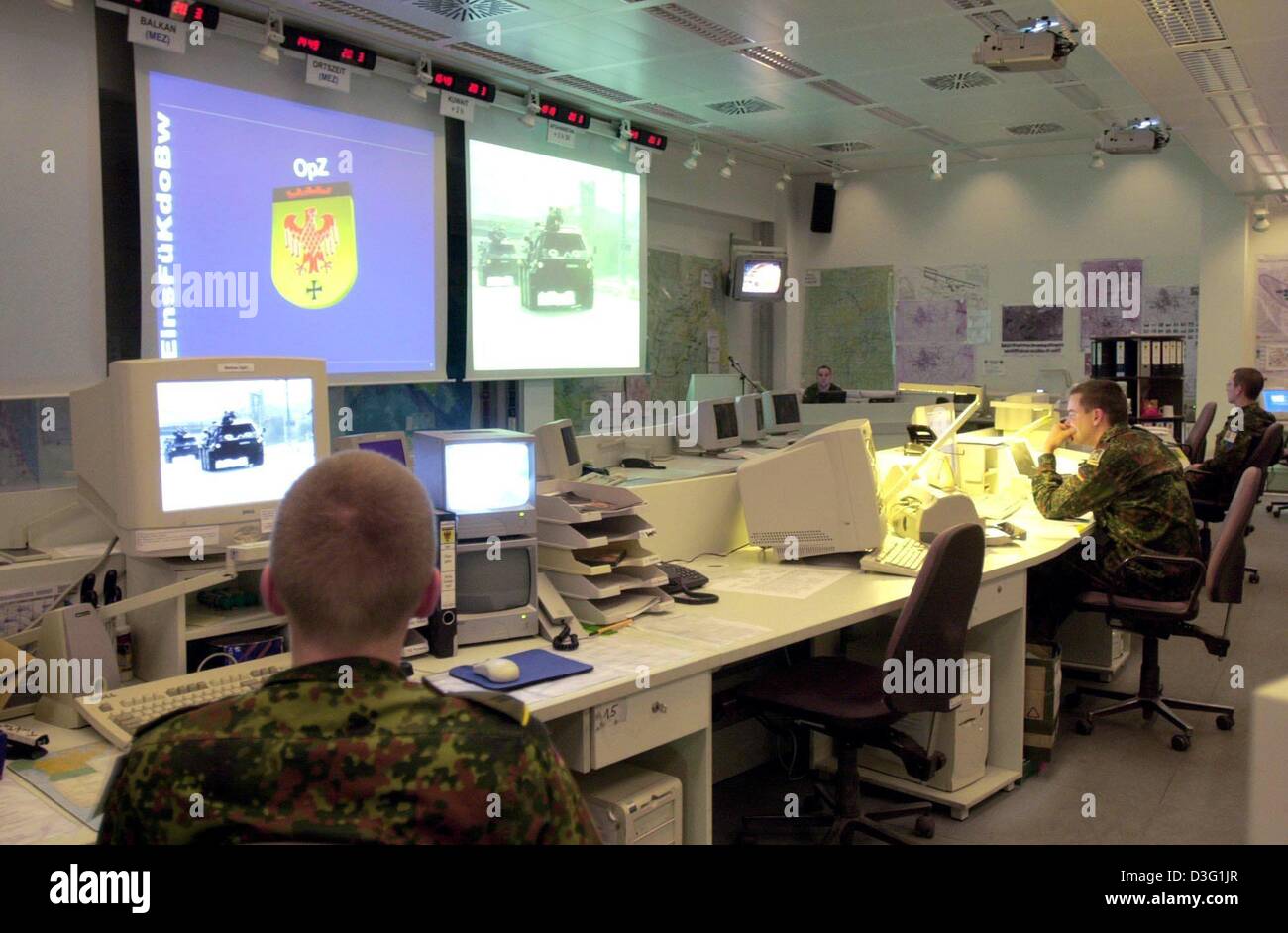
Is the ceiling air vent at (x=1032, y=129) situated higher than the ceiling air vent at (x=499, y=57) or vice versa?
the ceiling air vent at (x=1032, y=129)

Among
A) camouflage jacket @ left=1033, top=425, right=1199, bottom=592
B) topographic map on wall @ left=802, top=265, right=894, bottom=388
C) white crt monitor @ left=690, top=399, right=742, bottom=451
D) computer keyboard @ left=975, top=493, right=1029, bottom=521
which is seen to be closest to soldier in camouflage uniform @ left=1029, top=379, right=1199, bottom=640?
camouflage jacket @ left=1033, top=425, right=1199, bottom=592

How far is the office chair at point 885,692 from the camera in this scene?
274cm

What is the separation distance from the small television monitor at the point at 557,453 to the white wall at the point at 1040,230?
4848 millimetres

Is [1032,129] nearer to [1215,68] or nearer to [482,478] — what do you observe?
[1215,68]

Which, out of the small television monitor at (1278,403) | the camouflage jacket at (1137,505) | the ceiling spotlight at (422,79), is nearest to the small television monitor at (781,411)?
the ceiling spotlight at (422,79)

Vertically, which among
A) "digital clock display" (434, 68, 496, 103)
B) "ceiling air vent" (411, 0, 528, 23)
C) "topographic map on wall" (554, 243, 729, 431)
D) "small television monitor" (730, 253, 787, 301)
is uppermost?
"ceiling air vent" (411, 0, 528, 23)

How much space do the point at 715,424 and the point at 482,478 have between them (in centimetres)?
437

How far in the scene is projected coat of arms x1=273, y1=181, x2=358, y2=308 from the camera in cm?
530

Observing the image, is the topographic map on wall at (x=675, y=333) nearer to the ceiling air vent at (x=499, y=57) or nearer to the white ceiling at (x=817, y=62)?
the white ceiling at (x=817, y=62)

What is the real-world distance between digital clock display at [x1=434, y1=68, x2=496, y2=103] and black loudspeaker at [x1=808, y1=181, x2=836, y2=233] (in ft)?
14.3

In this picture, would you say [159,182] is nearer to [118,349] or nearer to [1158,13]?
[118,349]

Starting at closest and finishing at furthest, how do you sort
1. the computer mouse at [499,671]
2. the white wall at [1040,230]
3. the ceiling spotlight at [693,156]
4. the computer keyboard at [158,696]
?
1. the computer keyboard at [158,696]
2. the computer mouse at [499,671]
3. the ceiling spotlight at [693,156]
4. the white wall at [1040,230]

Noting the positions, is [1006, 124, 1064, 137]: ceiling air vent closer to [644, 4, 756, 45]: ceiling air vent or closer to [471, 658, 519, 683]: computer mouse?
[644, 4, 756, 45]: ceiling air vent

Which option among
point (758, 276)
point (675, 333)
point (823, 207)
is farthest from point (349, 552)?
point (823, 207)
